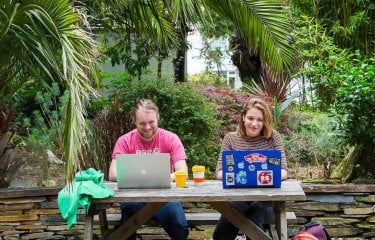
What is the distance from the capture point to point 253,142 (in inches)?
169

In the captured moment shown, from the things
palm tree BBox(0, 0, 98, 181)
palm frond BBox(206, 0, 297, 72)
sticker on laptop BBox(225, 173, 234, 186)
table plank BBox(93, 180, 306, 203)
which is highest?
palm frond BBox(206, 0, 297, 72)

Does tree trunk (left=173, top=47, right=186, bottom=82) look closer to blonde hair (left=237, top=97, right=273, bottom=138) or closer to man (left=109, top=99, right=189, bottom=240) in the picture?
man (left=109, top=99, right=189, bottom=240)

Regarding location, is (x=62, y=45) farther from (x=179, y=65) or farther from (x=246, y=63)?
(x=246, y=63)

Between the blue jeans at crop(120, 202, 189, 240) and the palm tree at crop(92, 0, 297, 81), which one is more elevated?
the palm tree at crop(92, 0, 297, 81)

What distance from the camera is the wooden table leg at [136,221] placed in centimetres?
399

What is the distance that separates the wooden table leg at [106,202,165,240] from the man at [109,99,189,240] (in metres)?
0.14

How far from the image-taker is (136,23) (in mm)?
6059

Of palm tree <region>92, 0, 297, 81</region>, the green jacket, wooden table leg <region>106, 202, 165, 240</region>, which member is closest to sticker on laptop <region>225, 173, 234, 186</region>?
wooden table leg <region>106, 202, 165, 240</region>

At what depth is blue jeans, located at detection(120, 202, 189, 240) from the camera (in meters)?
4.12

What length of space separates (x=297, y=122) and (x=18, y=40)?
3.91 meters

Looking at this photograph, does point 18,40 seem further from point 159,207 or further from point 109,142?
point 109,142

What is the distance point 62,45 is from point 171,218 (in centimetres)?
135

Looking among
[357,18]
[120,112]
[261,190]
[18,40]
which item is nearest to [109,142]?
[120,112]

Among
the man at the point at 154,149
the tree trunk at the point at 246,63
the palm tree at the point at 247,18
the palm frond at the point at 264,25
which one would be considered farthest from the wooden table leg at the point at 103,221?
the tree trunk at the point at 246,63
